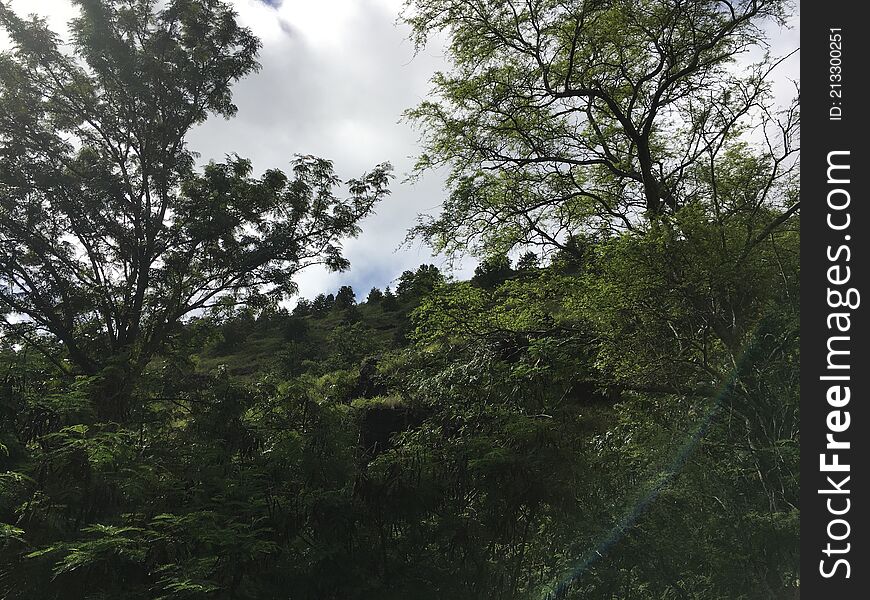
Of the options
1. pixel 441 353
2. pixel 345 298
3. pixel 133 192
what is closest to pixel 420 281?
pixel 441 353

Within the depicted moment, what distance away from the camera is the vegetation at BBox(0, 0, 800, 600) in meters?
4.90

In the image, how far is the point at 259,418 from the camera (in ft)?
20.5

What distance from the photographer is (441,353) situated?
874 centimetres

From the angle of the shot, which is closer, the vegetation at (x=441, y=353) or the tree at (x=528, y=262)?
the vegetation at (x=441, y=353)

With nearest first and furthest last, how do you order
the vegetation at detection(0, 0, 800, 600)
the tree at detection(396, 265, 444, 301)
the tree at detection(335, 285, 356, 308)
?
the vegetation at detection(0, 0, 800, 600) < the tree at detection(396, 265, 444, 301) < the tree at detection(335, 285, 356, 308)

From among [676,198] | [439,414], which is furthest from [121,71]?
[676,198]

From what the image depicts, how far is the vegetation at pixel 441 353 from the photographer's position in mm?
4898

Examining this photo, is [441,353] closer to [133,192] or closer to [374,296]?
[133,192]

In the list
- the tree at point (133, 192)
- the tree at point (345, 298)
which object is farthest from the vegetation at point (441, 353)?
the tree at point (345, 298)

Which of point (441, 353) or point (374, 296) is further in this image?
point (374, 296)

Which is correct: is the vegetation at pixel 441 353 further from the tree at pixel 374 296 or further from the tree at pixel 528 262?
the tree at pixel 374 296

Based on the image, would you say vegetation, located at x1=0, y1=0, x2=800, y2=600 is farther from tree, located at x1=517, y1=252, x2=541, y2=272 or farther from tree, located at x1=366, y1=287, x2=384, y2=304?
tree, located at x1=366, y1=287, x2=384, y2=304

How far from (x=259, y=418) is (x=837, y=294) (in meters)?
5.53

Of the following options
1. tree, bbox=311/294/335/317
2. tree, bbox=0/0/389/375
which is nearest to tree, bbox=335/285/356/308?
tree, bbox=311/294/335/317
